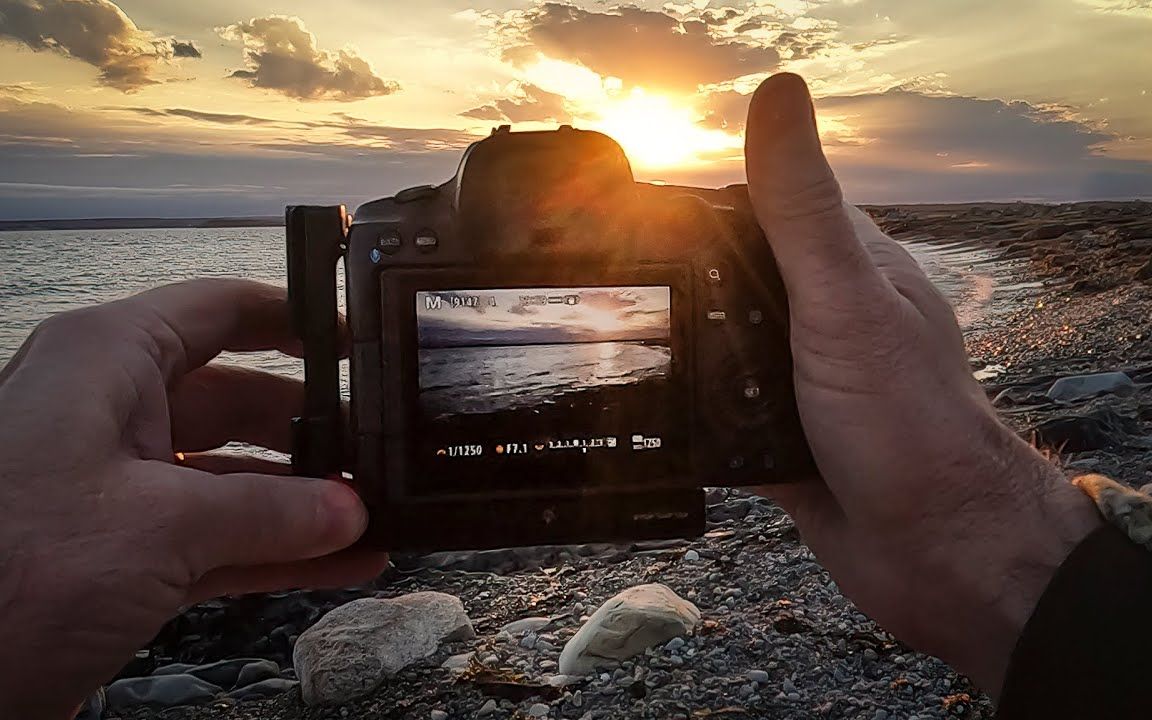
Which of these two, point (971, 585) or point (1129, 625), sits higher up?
point (1129, 625)

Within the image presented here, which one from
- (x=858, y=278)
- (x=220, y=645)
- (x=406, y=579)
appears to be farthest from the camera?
(x=406, y=579)

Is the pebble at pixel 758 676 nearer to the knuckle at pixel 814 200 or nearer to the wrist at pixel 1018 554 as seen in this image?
the wrist at pixel 1018 554

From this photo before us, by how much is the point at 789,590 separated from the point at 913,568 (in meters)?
1.85

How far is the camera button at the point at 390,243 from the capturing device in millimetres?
1895

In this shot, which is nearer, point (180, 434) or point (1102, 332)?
point (180, 434)

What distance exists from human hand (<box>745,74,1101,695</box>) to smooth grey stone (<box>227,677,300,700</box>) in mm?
2624

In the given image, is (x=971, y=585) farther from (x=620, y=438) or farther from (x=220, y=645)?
(x=220, y=645)

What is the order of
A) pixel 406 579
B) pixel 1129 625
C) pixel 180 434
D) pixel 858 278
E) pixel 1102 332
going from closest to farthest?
pixel 1129 625
pixel 858 278
pixel 180 434
pixel 406 579
pixel 1102 332

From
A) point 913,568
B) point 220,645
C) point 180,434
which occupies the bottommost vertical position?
point 220,645

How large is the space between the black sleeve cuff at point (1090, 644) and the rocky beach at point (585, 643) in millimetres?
1066

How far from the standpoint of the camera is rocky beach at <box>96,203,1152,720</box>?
9.97 feet

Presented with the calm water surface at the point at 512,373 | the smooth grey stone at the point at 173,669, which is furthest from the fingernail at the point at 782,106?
the smooth grey stone at the point at 173,669

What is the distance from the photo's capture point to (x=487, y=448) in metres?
1.96

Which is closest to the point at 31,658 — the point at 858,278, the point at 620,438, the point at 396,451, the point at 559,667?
the point at 396,451
